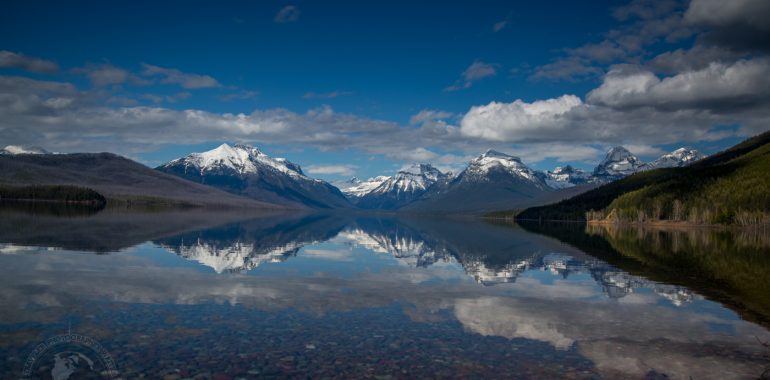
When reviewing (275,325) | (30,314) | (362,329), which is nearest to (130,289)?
(30,314)

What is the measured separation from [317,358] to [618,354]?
1264 cm

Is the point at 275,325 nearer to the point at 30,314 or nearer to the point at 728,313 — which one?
the point at 30,314

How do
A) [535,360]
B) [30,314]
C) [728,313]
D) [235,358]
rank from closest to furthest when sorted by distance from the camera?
[235,358] → [535,360] → [30,314] → [728,313]

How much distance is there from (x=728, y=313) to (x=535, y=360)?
1791 centimetres

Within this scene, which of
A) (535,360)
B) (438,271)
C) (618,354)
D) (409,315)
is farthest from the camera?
(438,271)

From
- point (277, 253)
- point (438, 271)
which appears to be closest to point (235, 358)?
point (438, 271)

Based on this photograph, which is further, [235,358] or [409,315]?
[409,315]

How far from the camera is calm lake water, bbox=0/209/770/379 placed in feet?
59.9

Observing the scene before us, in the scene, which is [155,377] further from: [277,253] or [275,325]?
[277,253]

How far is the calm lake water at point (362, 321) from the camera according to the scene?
59.9ft

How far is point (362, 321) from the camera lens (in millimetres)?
25875

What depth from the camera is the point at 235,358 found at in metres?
18.5

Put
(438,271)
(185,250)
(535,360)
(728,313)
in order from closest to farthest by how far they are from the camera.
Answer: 1. (535,360)
2. (728,313)
3. (438,271)
4. (185,250)

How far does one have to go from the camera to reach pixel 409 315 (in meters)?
27.8
